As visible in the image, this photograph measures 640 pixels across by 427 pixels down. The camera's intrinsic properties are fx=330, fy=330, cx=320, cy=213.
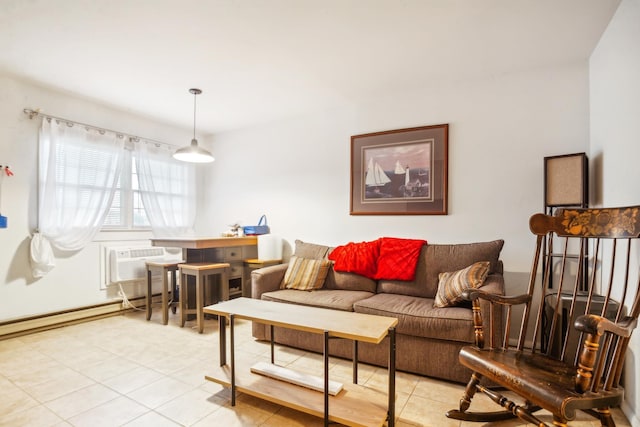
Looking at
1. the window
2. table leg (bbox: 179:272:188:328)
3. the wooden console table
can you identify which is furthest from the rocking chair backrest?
the window

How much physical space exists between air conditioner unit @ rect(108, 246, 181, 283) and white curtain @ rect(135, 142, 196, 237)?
30 centimetres

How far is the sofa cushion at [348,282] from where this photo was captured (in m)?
3.14

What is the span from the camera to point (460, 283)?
8.07 ft

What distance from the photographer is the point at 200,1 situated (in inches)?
81.7

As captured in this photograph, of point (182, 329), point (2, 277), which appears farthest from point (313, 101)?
point (2, 277)

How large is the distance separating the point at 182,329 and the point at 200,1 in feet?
9.58

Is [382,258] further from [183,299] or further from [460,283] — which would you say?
[183,299]

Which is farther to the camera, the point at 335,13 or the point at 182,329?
the point at 182,329

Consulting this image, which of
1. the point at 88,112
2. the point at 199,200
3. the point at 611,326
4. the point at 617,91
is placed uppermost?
the point at 88,112

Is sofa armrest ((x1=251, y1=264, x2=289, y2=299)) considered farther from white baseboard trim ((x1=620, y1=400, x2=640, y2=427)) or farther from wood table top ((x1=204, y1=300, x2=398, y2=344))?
white baseboard trim ((x1=620, y1=400, x2=640, y2=427))

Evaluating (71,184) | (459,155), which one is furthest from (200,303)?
(459,155)

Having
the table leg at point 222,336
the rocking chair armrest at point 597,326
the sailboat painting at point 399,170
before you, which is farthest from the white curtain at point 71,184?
the rocking chair armrest at point 597,326

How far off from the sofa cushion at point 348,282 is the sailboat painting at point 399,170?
906 millimetres

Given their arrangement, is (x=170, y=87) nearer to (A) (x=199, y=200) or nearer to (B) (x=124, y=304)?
(A) (x=199, y=200)
